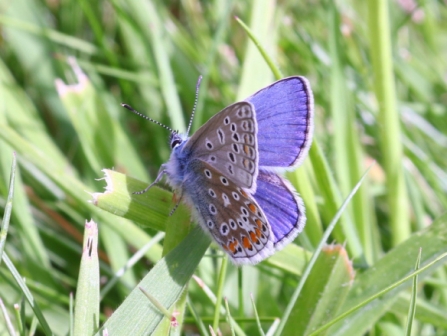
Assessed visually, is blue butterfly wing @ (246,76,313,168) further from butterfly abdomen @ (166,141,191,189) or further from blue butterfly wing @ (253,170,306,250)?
butterfly abdomen @ (166,141,191,189)

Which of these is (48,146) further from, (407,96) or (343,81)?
(407,96)

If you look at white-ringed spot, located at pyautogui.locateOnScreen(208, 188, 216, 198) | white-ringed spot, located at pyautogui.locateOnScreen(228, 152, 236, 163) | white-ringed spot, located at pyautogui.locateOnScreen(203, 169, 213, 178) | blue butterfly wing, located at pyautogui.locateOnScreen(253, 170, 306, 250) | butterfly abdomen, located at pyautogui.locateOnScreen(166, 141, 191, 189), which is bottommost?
blue butterfly wing, located at pyautogui.locateOnScreen(253, 170, 306, 250)

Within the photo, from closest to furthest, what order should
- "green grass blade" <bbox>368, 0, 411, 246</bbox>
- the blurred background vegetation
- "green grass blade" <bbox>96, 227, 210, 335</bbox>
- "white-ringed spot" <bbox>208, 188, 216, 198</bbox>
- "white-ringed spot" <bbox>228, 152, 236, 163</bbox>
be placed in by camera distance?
"green grass blade" <bbox>96, 227, 210, 335</bbox> → "white-ringed spot" <bbox>228, 152, 236, 163</bbox> → "white-ringed spot" <bbox>208, 188, 216, 198</bbox> → the blurred background vegetation → "green grass blade" <bbox>368, 0, 411, 246</bbox>

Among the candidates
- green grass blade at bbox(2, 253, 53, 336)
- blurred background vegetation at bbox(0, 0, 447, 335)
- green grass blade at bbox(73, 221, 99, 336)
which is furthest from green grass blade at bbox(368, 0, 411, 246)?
green grass blade at bbox(2, 253, 53, 336)

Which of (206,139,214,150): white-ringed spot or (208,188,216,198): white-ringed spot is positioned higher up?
(206,139,214,150): white-ringed spot

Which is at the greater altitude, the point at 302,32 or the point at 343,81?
the point at 302,32

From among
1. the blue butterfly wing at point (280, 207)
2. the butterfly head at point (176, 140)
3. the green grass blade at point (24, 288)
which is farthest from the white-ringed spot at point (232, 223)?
the green grass blade at point (24, 288)

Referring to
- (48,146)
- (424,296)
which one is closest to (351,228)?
(424,296)
